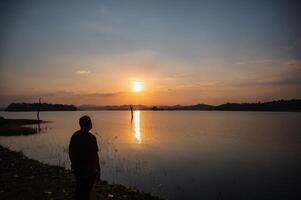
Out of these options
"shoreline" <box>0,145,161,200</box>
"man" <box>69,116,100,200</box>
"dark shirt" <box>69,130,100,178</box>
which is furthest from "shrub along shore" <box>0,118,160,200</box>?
"dark shirt" <box>69,130,100,178</box>

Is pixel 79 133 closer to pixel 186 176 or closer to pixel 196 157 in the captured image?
pixel 186 176

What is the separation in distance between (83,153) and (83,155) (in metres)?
0.06

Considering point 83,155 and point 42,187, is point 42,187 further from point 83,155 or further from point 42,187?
point 83,155

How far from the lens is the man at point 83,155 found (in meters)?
7.10

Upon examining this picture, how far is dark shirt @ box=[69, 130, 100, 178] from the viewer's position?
7094mm

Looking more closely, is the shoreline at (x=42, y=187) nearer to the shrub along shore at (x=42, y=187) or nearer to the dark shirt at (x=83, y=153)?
the shrub along shore at (x=42, y=187)

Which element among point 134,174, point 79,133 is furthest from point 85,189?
point 134,174

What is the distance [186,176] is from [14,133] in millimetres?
40752

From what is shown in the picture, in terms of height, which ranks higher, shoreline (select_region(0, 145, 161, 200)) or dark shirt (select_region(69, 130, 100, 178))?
dark shirt (select_region(69, 130, 100, 178))

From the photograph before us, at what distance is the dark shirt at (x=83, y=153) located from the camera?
7.09 m

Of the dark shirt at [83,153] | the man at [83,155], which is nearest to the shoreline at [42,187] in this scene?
the man at [83,155]

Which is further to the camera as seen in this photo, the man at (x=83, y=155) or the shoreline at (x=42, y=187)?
the shoreline at (x=42, y=187)

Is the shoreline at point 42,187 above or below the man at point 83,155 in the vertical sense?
below

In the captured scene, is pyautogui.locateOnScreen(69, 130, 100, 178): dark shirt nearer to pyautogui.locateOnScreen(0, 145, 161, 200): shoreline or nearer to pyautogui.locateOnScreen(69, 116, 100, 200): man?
pyautogui.locateOnScreen(69, 116, 100, 200): man
